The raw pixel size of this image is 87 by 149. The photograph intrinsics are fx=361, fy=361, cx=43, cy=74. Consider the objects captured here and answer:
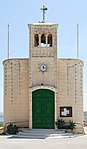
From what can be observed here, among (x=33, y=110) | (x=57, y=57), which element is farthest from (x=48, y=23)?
(x=33, y=110)

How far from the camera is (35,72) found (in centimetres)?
2588

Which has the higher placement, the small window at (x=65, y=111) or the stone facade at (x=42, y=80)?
the stone facade at (x=42, y=80)

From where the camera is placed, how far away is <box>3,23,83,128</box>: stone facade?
2578 cm

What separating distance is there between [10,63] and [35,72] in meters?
2.05

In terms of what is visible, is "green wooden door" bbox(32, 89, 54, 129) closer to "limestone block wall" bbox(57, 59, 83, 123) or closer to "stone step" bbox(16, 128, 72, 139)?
"limestone block wall" bbox(57, 59, 83, 123)

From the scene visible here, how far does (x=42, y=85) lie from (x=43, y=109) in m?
1.71

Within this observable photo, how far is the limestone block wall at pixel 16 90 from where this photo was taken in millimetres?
25844

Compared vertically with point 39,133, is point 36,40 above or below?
above

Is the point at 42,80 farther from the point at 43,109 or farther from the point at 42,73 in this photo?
the point at 43,109

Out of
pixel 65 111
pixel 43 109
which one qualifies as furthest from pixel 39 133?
pixel 65 111

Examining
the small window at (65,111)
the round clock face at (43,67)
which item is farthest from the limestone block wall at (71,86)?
the round clock face at (43,67)

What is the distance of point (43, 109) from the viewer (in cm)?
2561

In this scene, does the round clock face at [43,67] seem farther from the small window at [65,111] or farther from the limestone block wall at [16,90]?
the small window at [65,111]

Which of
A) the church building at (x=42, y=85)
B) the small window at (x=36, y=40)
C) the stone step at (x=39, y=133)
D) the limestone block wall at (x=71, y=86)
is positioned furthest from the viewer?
the small window at (x=36, y=40)
